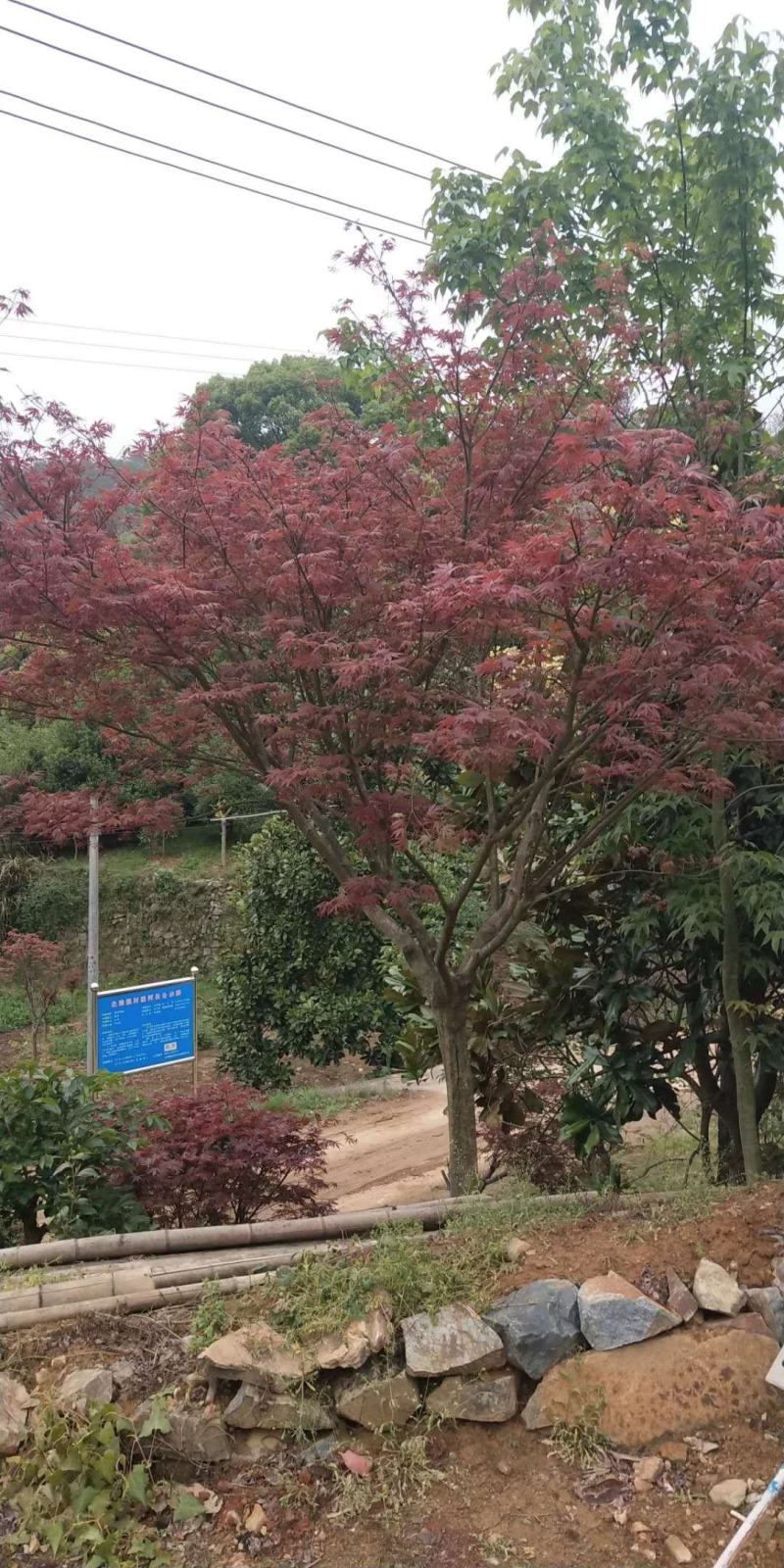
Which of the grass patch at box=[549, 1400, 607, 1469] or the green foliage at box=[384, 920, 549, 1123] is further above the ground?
the green foliage at box=[384, 920, 549, 1123]

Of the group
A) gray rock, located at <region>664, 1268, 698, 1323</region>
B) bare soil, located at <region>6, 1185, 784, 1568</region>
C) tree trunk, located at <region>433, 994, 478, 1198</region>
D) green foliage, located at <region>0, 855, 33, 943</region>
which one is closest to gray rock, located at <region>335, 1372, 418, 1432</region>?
bare soil, located at <region>6, 1185, 784, 1568</region>

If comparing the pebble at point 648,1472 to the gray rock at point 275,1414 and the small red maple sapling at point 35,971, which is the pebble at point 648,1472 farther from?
the small red maple sapling at point 35,971

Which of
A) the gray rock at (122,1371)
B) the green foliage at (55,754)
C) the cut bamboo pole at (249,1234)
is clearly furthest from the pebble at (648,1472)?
the green foliage at (55,754)

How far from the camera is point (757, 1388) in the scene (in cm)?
297

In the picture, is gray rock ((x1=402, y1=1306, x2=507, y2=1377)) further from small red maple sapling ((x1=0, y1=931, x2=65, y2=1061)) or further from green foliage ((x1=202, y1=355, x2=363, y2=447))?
green foliage ((x1=202, y1=355, x2=363, y2=447))

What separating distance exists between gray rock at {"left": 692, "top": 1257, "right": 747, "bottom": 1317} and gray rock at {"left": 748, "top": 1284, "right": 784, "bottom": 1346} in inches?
1.2

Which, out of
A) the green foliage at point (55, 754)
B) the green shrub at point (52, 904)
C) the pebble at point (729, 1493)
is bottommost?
the pebble at point (729, 1493)

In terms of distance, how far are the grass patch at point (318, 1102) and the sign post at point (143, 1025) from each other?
3.19m

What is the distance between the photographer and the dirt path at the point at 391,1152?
7.51 m

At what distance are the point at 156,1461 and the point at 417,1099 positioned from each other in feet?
28.3

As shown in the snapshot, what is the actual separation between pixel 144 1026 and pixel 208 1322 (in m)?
4.53

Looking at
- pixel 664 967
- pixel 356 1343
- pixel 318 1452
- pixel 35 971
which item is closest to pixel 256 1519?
pixel 318 1452

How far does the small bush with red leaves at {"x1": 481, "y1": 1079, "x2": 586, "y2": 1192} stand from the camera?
536 cm

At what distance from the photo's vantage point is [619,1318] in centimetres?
304
